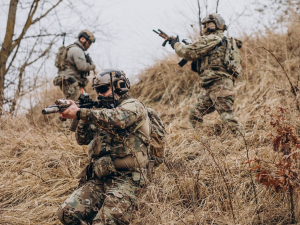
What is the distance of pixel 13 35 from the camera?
7266mm

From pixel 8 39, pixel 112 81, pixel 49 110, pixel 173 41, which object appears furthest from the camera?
pixel 8 39

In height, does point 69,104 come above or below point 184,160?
above

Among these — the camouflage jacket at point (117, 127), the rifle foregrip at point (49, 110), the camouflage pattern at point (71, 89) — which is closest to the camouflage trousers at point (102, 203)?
the camouflage jacket at point (117, 127)

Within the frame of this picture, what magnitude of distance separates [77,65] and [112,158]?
362 centimetres

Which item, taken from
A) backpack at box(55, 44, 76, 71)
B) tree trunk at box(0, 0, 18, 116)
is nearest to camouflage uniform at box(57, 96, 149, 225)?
backpack at box(55, 44, 76, 71)

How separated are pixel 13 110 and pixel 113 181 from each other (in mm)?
4371

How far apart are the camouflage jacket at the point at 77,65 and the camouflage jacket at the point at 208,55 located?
80.6 inches

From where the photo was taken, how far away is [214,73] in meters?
4.52

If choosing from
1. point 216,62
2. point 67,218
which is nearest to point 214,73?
point 216,62

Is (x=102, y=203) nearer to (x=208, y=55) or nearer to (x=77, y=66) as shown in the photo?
(x=208, y=55)

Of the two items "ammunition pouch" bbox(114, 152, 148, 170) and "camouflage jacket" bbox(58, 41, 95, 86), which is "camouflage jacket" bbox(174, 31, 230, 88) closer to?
"camouflage jacket" bbox(58, 41, 95, 86)

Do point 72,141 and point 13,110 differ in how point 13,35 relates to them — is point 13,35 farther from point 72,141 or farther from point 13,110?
point 72,141

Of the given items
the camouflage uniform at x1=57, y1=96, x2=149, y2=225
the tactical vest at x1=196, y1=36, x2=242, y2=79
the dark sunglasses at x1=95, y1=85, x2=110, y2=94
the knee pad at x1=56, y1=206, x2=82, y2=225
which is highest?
the tactical vest at x1=196, y1=36, x2=242, y2=79

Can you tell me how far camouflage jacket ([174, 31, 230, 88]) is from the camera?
14.5 ft
